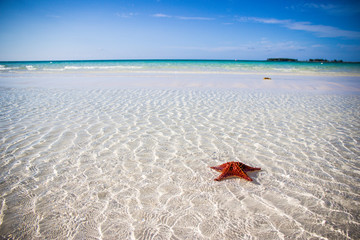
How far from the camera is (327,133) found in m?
4.91

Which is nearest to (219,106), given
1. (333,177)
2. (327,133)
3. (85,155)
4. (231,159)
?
(327,133)

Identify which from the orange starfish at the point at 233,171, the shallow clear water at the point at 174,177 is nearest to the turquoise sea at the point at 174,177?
the shallow clear water at the point at 174,177

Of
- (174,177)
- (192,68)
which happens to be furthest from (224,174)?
(192,68)

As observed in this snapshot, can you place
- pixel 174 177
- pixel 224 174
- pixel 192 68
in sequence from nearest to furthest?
pixel 224 174 < pixel 174 177 < pixel 192 68

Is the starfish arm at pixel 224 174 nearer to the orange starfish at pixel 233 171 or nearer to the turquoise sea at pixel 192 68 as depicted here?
the orange starfish at pixel 233 171

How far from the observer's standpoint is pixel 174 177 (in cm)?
312

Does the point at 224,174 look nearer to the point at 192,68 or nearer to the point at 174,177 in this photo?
the point at 174,177

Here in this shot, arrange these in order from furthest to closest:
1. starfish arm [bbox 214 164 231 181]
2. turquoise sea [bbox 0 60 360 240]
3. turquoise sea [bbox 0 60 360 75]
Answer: turquoise sea [bbox 0 60 360 75], starfish arm [bbox 214 164 231 181], turquoise sea [bbox 0 60 360 240]

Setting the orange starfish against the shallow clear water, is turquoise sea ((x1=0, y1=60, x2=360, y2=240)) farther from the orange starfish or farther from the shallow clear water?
the orange starfish

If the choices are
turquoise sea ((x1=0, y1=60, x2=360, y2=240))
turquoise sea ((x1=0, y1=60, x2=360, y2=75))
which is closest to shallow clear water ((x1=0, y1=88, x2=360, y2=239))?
turquoise sea ((x1=0, y1=60, x2=360, y2=240))

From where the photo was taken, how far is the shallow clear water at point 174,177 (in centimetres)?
224

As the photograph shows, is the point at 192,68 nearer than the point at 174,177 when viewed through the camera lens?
No

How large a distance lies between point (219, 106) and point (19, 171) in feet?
19.8

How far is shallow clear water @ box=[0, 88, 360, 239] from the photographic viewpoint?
2.24 meters
